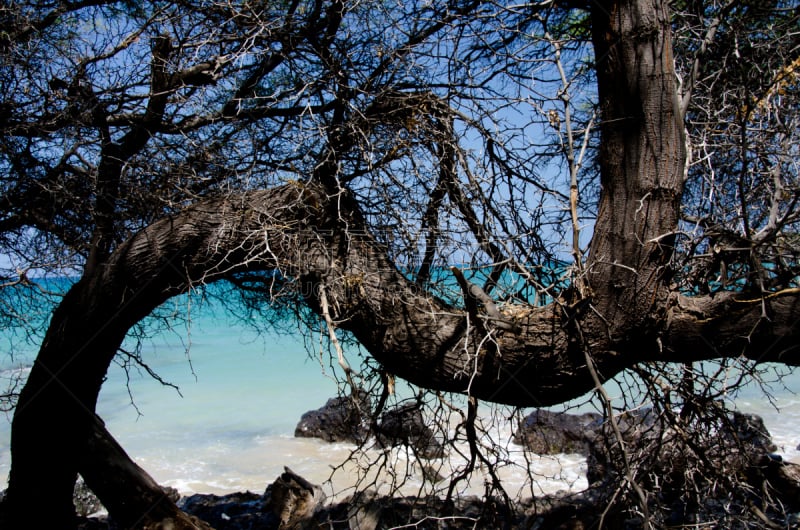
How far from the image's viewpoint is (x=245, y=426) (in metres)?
11.7

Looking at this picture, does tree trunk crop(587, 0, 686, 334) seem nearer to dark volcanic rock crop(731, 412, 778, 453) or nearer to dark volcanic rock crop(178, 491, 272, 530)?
dark volcanic rock crop(731, 412, 778, 453)

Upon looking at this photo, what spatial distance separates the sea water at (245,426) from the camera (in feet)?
23.9

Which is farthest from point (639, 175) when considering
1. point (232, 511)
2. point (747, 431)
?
point (232, 511)

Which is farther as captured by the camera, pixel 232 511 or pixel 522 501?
pixel 232 511

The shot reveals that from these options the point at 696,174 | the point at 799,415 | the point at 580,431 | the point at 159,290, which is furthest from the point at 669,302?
the point at 799,415

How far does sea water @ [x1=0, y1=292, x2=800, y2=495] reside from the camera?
7.28 m

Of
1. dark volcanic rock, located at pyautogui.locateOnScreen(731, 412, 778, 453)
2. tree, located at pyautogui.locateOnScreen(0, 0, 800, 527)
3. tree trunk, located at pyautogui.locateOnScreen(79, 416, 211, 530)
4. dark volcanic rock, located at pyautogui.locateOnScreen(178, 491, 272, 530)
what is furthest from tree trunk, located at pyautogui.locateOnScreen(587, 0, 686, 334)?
dark volcanic rock, located at pyautogui.locateOnScreen(178, 491, 272, 530)

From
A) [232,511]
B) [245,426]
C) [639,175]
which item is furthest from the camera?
[245,426]

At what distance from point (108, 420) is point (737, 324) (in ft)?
41.4

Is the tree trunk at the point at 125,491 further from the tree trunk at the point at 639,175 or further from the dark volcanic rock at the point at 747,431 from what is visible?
the dark volcanic rock at the point at 747,431

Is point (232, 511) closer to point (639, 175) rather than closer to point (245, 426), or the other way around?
point (639, 175)

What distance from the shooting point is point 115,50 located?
3.46m

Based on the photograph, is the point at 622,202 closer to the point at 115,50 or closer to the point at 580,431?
the point at 115,50

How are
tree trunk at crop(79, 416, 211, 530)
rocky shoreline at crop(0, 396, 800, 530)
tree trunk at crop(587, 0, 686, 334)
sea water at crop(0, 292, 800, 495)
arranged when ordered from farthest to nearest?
sea water at crop(0, 292, 800, 495)
tree trunk at crop(79, 416, 211, 530)
rocky shoreline at crop(0, 396, 800, 530)
tree trunk at crop(587, 0, 686, 334)
